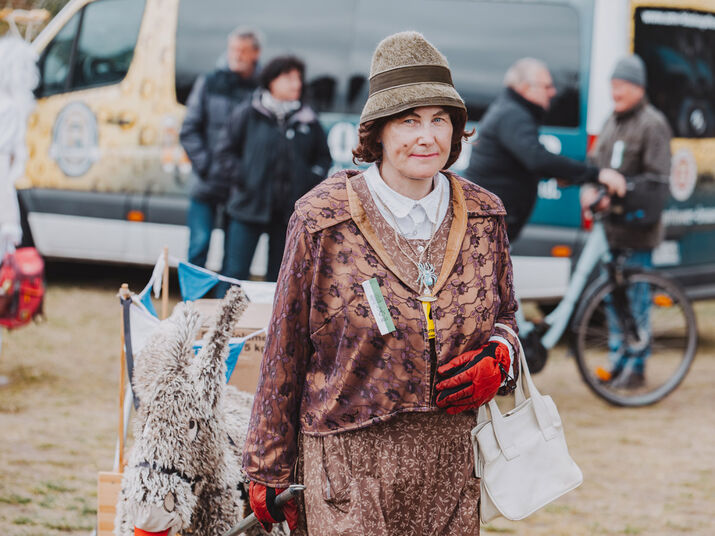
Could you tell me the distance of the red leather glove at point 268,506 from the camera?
2.45 m

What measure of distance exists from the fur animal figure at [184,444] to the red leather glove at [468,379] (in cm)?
81

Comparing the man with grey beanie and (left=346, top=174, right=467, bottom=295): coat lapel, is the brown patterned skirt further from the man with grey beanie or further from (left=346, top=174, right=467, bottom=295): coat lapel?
the man with grey beanie

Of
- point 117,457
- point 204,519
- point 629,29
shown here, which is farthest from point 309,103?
point 204,519

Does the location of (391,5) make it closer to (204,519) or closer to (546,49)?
(546,49)

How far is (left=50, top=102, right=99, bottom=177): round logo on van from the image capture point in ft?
28.8

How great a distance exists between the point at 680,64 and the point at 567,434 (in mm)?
3353

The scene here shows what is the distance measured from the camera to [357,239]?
243 centimetres

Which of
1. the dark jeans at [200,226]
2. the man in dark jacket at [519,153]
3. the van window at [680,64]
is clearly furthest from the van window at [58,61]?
the van window at [680,64]

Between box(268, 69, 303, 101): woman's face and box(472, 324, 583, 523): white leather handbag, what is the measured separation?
400 cm

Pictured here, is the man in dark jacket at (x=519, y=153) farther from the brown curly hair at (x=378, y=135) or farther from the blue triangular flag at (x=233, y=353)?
the brown curly hair at (x=378, y=135)

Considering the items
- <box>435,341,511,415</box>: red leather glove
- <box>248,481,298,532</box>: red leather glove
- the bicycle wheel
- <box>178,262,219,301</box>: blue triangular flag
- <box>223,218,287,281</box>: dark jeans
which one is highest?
<box>435,341,511,415</box>: red leather glove

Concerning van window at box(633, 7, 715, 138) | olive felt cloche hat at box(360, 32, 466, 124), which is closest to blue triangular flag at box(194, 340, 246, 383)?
olive felt cloche hat at box(360, 32, 466, 124)

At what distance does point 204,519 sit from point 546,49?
223 inches

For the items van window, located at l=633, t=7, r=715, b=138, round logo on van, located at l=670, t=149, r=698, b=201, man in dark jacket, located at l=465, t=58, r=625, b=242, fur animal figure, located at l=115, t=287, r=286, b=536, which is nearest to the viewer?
fur animal figure, located at l=115, t=287, r=286, b=536
